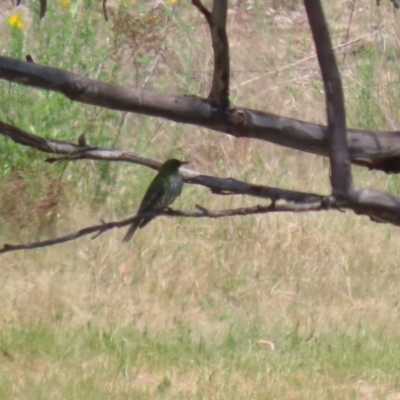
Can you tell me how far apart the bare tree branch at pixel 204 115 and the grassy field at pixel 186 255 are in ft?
8.36

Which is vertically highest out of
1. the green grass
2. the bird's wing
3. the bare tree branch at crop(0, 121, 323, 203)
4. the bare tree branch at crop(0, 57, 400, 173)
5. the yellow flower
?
the yellow flower

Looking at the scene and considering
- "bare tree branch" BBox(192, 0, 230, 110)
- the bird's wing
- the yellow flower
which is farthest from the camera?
the yellow flower

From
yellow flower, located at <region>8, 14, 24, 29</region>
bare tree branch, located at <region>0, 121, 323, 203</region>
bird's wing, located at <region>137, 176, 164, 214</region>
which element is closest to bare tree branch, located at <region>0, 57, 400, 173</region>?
bare tree branch, located at <region>0, 121, 323, 203</region>

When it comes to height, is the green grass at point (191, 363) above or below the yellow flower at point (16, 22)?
below

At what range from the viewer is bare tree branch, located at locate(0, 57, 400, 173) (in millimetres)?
1359

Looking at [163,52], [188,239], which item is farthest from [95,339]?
[163,52]

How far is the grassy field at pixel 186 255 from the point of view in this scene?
159 inches

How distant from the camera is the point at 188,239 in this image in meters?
5.04

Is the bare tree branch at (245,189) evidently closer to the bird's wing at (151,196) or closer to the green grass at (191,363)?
the bird's wing at (151,196)

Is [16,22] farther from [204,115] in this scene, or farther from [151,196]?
[204,115]

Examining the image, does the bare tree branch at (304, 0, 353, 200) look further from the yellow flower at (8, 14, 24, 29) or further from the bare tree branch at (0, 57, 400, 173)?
the yellow flower at (8, 14, 24, 29)

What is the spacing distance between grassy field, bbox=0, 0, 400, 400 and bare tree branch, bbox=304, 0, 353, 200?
2.69m

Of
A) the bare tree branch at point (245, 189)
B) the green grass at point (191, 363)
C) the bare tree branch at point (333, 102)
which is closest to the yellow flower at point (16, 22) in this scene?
the green grass at point (191, 363)

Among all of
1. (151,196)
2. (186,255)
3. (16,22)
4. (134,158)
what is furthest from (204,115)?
(16,22)
